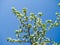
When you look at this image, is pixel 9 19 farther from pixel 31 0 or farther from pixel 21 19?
pixel 21 19

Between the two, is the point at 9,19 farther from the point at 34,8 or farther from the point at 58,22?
the point at 58,22

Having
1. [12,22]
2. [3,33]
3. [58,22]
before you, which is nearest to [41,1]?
[12,22]

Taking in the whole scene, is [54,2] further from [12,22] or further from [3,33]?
[3,33]

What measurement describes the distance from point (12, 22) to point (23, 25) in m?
1.27

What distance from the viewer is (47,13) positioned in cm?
228

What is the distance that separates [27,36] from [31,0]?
130cm

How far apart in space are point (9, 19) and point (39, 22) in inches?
52.1

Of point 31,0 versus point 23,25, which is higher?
point 31,0

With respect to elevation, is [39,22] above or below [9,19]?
below

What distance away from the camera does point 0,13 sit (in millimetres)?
2338

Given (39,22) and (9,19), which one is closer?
(39,22)

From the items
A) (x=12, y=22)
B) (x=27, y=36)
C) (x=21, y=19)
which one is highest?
(x=12, y=22)

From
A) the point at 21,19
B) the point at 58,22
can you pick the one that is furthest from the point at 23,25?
the point at 58,22

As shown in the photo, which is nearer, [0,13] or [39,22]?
[39,22]
